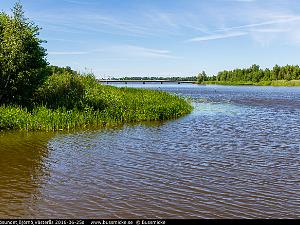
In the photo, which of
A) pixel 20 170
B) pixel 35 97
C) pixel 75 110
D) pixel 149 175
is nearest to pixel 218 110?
pixel 75 110

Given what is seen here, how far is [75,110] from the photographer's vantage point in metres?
31.6

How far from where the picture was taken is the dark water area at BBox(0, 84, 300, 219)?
1148 centimetres

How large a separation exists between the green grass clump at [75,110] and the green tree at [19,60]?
5.16ft

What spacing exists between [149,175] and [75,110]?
57.5 ft

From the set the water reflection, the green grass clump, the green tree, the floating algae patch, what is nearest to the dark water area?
the water reflection

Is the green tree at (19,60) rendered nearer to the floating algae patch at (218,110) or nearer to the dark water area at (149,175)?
the dark water area at (149,175)

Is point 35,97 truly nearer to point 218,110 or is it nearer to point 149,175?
point 149,175

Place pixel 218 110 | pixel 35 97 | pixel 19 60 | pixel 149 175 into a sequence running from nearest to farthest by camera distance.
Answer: pixel 149 175 < pixel 19 60 < pixel 35 97 < pixel 218 110

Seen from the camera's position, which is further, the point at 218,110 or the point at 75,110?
the point at 218,110

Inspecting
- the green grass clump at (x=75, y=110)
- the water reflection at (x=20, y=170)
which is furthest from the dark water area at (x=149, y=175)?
the green grass clump at (x=75, y=110)

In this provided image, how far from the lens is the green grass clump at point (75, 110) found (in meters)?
27.8

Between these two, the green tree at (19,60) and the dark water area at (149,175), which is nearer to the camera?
the dark water area at (149,175)

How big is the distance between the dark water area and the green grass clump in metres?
2.55

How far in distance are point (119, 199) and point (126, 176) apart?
283 cm
